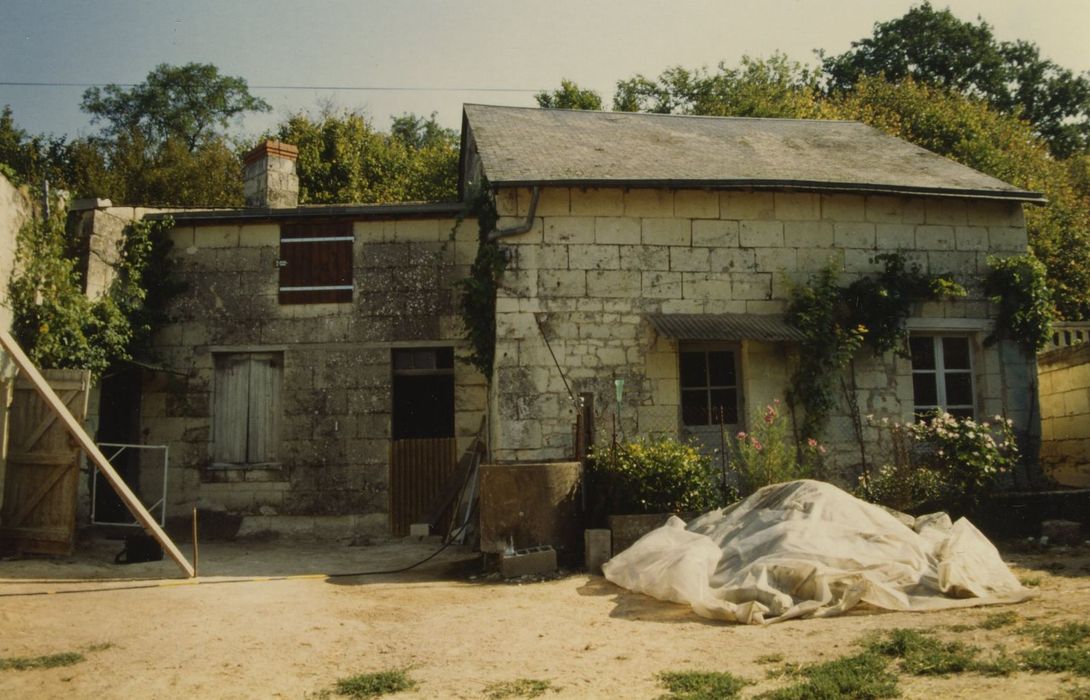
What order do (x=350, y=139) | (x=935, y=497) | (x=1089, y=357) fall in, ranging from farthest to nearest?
(x=350, y=139) → (x=1089, y=357) → (x=935, y=497)

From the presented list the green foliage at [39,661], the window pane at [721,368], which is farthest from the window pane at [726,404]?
the green foliage at [39,661]

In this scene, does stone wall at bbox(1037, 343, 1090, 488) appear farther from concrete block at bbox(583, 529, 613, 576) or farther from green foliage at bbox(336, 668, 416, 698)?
green foliage at bbox(336, 668, 416, 698)

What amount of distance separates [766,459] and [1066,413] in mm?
4941

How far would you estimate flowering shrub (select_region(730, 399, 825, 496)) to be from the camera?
8.41 meters

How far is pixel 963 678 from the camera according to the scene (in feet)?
13.3

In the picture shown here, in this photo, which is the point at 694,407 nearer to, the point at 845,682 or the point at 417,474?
the point at 417,474

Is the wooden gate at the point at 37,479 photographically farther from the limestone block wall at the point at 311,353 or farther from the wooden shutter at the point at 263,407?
the wooden shutter at the point at 263,407

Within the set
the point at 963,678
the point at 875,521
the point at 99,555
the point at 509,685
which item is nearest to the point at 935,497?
the point at 875,521

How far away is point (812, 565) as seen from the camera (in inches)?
227

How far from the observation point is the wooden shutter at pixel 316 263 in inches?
440

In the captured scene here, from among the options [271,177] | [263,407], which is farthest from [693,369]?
[271,177]

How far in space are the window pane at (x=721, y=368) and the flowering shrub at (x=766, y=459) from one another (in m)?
0.71

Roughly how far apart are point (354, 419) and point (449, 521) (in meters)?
1.79

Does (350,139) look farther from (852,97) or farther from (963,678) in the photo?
(963,678)
